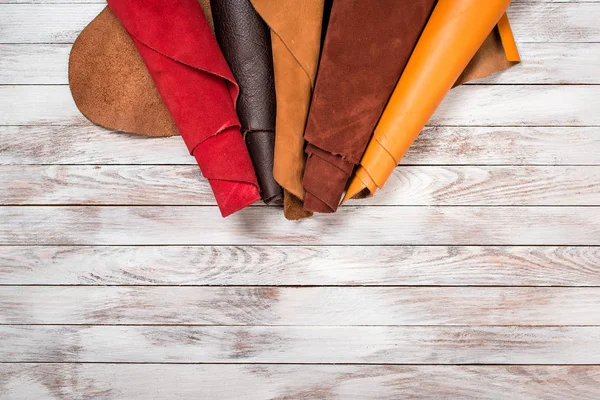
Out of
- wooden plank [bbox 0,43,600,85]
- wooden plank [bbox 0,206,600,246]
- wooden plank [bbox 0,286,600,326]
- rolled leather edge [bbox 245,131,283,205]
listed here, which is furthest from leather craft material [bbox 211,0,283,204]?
wooden plank [bbox 0,43,600,85]

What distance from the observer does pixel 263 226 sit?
1122 mm

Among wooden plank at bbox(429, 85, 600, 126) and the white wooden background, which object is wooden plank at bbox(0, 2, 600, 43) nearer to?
the white wooden background

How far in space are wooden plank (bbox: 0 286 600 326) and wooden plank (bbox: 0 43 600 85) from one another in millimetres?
461

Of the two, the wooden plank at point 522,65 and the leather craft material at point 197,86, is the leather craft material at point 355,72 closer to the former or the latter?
the leather craft material at point 197,86

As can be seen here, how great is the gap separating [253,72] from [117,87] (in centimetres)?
30

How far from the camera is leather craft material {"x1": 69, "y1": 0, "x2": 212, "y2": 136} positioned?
3.49 ft

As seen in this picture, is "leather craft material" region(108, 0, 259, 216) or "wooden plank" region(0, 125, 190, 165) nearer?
"leather craft material" region(108, 0, 259, 216)

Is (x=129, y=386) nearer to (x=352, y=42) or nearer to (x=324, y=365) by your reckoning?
(x=324, y=365)

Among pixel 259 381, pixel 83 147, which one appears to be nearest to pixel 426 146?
pixel 259 381

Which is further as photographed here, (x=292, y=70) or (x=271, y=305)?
(x=271, y=305)

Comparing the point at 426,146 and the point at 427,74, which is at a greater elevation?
the point at 427,74

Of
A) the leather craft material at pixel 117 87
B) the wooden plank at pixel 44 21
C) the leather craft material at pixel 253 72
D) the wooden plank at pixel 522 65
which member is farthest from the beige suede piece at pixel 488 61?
the wooden plank at pixel 44 21

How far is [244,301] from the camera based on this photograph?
44.5 inches

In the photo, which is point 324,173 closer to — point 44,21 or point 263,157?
point 263,157
